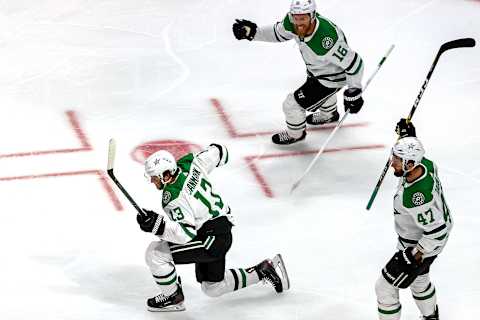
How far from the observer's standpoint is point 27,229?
7.96 m

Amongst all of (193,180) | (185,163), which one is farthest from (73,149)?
(193,180)

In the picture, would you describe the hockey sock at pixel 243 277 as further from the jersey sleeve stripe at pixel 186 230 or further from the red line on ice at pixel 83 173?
the red line on ice at pixel 83 173

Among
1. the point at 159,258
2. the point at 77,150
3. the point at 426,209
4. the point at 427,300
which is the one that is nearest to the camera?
the point at 426,209

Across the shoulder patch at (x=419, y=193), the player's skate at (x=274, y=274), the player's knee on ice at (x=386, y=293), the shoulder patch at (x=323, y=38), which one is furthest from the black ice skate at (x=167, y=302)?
the shoulder patch at (x=323, y=38)

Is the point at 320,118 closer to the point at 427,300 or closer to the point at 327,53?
the point at 327,53

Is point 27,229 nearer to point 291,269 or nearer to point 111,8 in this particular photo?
point 291,269

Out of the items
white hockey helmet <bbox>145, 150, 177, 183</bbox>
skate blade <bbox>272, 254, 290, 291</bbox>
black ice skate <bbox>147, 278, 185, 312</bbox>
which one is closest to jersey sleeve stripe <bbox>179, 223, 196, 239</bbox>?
white hockey helmet <bbox>145, 150, 177, 183</bbox>

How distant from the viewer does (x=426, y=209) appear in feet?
21.5

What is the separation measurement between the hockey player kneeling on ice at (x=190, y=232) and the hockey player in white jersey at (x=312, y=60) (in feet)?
4.65

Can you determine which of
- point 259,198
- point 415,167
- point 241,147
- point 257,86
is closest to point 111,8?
point 257,86

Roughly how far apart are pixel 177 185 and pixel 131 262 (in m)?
0.87

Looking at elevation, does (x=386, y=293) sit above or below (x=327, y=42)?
below

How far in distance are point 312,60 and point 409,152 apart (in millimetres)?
2232

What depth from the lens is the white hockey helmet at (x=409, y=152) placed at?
6.54 metres
